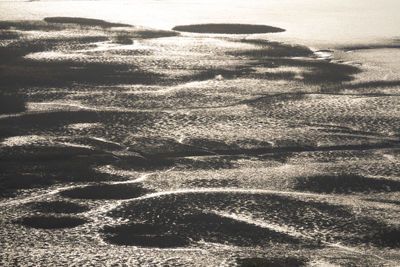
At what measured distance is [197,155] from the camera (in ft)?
19.0

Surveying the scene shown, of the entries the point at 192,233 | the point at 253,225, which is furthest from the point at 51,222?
the point at 253,225

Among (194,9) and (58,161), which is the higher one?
(194,9)

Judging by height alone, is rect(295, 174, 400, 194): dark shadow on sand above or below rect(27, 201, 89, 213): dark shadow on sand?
above

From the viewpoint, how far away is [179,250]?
4031 millimetres

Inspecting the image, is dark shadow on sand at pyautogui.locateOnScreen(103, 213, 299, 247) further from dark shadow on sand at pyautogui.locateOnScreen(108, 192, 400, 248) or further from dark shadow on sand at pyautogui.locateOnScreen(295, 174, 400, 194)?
dark shadow on sand at pyautogui.locateOnScreen(295, 174, 400, 194)

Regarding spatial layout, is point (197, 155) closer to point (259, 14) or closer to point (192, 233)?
point (192, 233)

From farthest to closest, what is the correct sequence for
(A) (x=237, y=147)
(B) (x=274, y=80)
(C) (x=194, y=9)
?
(C) (x=194, y=9) < (B) (x=274, y=80) < (A) (x=237, y=147)

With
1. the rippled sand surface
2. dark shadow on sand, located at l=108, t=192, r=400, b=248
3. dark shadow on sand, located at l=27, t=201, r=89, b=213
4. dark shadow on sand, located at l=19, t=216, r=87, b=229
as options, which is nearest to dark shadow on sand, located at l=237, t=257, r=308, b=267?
the rippled sand surface

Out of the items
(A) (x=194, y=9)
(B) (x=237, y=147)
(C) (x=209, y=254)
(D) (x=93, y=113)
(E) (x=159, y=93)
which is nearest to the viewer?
(C) (x=209, y=254)

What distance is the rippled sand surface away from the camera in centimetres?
415

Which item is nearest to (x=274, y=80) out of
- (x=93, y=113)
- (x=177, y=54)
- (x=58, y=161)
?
(x=177, y=54)

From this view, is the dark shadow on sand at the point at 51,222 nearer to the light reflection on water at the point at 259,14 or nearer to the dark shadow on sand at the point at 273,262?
the dark shadow on sand at the point at 273,262

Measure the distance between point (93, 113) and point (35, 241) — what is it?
291cm

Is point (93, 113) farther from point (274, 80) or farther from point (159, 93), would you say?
point (274, 80)
